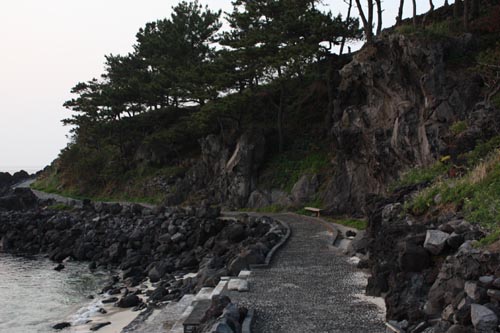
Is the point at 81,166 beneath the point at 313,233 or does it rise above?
above

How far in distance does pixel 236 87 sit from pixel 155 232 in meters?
15.0

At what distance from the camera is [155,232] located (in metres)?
32.6

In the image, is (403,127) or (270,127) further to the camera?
(270,127)

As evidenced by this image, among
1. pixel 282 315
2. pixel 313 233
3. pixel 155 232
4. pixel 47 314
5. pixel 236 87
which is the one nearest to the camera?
pixel 282 315

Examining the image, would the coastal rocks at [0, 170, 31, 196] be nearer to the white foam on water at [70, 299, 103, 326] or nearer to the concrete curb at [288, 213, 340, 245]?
the concrete curb at [288, 213, 340, 245]

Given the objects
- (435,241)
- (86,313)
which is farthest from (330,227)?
(435,241)

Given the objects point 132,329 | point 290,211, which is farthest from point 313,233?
point 132,329

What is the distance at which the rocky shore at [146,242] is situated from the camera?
64.3 feet

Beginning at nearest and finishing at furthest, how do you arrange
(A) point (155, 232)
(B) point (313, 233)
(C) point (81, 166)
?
(B) point (313, 233), (A) point (155, 232), (C) point (81, 166)

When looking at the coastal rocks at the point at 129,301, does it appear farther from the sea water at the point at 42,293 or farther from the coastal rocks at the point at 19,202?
the coastal rocks at the point at 19,202

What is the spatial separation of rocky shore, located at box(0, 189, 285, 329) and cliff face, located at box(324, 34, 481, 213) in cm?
665

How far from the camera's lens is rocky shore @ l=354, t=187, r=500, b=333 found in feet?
24.6

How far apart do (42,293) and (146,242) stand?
843cm

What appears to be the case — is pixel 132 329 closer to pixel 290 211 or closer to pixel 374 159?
pixel 374 159
